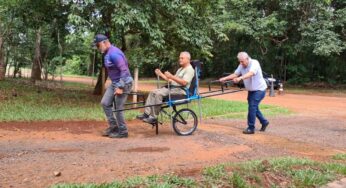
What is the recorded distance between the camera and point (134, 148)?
7312 mm

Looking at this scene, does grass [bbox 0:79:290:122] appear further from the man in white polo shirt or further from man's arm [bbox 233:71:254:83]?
man's arm [bbox 233:71:254:83]

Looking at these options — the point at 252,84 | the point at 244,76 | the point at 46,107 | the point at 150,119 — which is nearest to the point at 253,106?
the point at 252,84

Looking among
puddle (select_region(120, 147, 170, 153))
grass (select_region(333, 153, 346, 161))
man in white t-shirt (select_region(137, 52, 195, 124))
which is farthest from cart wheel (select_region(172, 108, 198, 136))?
grass (select_region(333, 153, 346, 161))

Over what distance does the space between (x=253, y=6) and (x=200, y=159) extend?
21.9 metres

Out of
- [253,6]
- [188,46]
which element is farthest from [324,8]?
[188,46]

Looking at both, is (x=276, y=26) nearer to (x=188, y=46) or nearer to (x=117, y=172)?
(x=188, y=46)

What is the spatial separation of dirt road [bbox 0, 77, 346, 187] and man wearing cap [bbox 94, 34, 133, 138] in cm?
33

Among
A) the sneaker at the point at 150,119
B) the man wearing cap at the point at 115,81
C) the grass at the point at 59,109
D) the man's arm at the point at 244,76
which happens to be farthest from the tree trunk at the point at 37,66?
the man's arm at the point at 244,76

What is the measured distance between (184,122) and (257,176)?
10.6 ft

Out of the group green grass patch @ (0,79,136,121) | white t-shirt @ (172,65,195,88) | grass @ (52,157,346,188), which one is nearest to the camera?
grass @ (52,157,346,188)

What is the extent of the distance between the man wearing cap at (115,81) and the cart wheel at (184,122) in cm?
102

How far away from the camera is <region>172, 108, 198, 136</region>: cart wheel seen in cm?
872

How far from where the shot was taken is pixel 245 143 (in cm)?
819

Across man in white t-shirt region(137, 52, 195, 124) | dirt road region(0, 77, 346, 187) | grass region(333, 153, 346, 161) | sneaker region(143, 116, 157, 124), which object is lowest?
grass region(333, 153, 346, 161)
